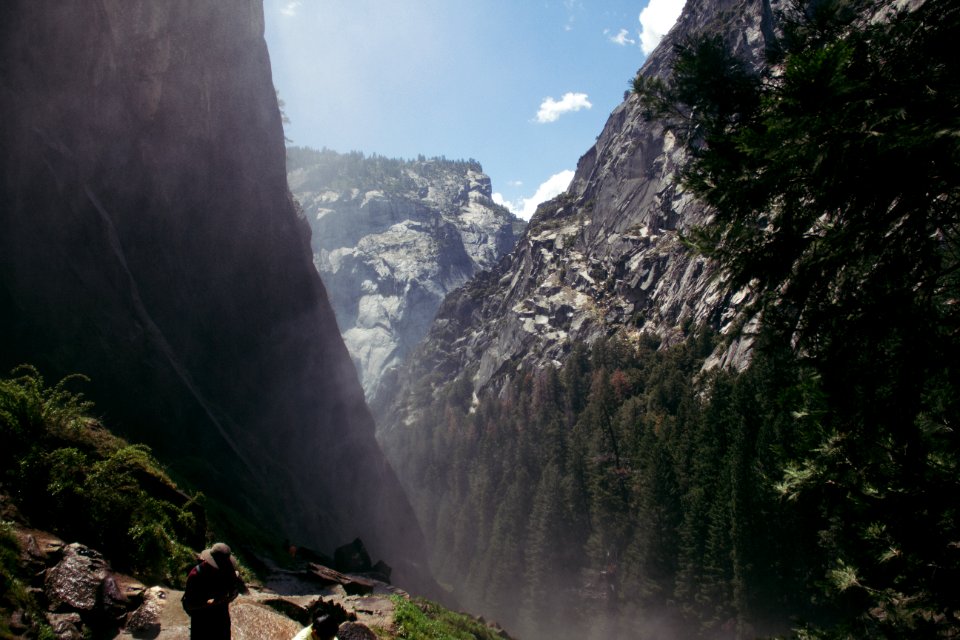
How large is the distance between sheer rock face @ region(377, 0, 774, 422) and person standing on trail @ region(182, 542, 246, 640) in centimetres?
5755

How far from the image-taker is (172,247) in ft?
103

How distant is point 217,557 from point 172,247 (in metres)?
30.7

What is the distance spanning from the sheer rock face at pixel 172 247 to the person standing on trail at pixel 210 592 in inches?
768

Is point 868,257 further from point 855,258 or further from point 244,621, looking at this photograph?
point 244,621

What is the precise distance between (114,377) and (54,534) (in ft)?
64.6

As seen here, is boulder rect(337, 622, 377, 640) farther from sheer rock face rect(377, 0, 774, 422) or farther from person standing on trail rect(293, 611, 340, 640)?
sheer rock face rect(377, 0, 774, 422)

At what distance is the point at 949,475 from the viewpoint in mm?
6801

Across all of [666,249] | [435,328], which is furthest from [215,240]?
[435,328]

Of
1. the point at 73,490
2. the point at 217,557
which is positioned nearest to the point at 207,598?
the point at 217,557

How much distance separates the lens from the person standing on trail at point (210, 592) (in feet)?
17.6

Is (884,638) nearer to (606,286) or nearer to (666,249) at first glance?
(666,249)

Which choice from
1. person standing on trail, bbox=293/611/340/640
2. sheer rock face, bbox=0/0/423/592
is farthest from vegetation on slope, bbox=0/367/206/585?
sheer rock face, bbox=0/0/423/592

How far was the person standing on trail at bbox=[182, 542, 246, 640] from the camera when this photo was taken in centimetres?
536

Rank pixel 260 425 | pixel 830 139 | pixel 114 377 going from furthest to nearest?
pixel 260 425 < pixel 114 377 < pixel 830 139
